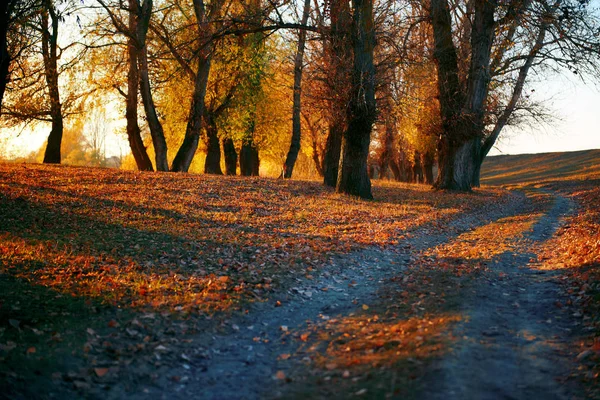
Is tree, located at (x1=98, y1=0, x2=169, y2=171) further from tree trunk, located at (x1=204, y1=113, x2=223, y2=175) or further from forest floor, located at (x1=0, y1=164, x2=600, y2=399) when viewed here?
forest floor, located at (x1=0, y1=164, x2=600, y2=399)

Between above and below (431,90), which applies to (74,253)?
below

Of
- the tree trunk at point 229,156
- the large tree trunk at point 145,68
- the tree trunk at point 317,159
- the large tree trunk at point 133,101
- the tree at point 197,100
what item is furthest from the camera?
the tree trunk at point 317,159

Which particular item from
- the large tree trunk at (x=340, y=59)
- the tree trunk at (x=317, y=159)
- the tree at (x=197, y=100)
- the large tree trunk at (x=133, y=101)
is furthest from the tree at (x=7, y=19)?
the tree trunk at (x=317, y=159)

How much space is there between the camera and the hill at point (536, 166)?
62344 millimetres

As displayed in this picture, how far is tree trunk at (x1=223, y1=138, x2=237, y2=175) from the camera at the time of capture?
115 feet

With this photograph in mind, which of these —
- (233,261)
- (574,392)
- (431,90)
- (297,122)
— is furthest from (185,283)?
(431,90)

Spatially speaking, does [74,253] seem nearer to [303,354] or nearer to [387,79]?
[303,354]

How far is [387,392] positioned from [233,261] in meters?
5.81

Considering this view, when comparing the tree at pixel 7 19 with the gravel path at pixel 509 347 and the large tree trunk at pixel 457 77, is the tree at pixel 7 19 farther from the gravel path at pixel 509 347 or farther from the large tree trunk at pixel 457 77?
the large tree trunk at pixel 457 77

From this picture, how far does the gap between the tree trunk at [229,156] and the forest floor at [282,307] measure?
19477 millimetres

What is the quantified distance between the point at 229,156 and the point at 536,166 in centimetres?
5511

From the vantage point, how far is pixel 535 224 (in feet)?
56.3

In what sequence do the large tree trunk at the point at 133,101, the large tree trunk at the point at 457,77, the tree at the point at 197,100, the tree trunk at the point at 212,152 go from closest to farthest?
1. the large tree trunk at the point at 457,77
2. the tree at the point at 197,100
3. the large tree trunk at the point at 133,101
4. the tree trunk at the point at 212,152

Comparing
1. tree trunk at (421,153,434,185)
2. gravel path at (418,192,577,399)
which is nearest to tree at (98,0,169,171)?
gravel path at (418,192,577,399)
